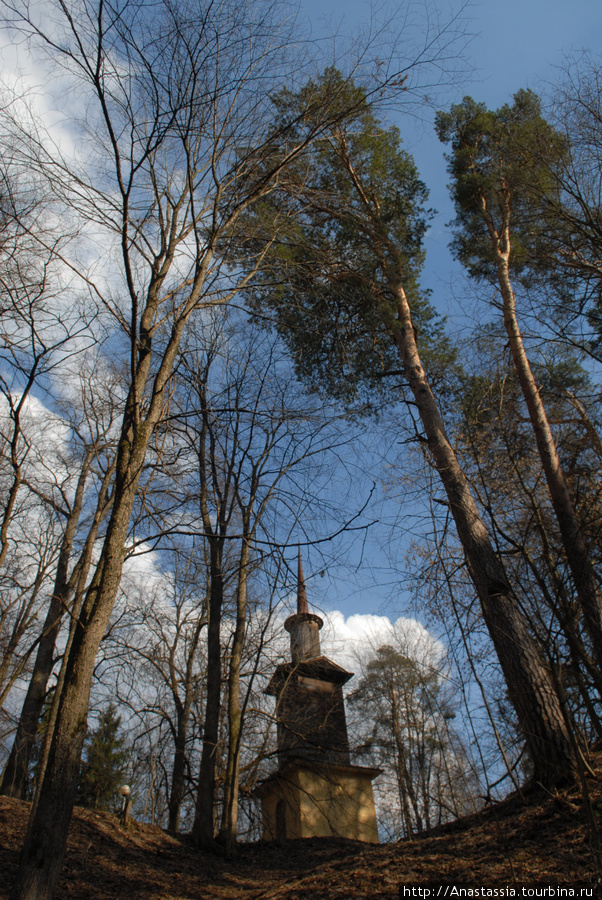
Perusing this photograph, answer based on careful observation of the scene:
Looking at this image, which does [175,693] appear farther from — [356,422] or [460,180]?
[460,180]

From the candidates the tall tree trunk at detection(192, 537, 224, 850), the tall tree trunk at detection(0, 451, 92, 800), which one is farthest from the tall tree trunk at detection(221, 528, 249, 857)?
the tall tree trunk at detection(0, 451, 92, 800)

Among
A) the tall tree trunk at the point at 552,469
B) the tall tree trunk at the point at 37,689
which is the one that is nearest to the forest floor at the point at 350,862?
the tall tree trunk at the point at 552,469

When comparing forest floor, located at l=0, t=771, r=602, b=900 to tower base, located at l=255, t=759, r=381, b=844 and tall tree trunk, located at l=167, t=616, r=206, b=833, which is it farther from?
tower base, located at l=255, t=759, r=381, b=844

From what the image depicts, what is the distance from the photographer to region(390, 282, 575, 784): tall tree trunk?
4.72 m

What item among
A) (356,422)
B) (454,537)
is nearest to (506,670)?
(454,537)

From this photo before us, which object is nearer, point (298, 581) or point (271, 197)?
point (298, 581)

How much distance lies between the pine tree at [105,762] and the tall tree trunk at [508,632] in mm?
10064

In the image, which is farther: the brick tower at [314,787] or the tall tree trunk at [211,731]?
the brick tower at [314,787]

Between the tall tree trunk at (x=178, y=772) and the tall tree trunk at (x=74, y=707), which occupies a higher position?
the tall tree trunk at (x=178, y=772)

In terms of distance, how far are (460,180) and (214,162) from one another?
358 inches

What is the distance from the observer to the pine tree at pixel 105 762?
12.8 metres

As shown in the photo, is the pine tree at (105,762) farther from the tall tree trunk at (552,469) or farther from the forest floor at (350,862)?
the tall tree trunk at (552,469)

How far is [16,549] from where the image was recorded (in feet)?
33.9

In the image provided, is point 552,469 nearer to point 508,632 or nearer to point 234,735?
point 508,632
